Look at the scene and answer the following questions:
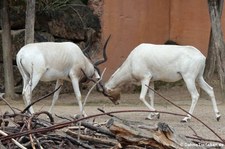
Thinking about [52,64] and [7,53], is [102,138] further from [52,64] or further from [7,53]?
[7,53]

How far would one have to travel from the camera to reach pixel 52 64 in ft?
37.1

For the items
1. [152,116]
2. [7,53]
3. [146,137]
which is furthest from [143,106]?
[146,137]

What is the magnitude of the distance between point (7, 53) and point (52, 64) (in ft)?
16.5

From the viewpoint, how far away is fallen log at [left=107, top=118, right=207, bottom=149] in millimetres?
2984

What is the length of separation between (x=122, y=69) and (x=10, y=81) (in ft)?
16.6

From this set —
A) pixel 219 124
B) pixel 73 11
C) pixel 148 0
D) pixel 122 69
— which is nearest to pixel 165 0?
pixel 148 0

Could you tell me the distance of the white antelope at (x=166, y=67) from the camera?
11141mm

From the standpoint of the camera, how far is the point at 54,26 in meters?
17.7

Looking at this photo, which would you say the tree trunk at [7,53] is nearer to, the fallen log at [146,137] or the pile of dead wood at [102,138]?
the pile of dead wood at [102,138]

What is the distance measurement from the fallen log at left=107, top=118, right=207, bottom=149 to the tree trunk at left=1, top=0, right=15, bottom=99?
42.7 ft

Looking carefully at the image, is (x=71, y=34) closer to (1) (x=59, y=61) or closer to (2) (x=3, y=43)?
(2) (x=3, y=43)

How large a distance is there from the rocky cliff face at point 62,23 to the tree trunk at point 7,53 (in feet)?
2.37

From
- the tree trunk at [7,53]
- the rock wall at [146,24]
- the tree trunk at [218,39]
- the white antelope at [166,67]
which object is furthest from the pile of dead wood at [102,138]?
the rock wall at [146,24]

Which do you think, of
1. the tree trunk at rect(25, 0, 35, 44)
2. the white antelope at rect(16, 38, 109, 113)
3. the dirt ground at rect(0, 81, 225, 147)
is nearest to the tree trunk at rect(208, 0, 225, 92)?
the dirt ground at rect(0, 81, 225, 147)
